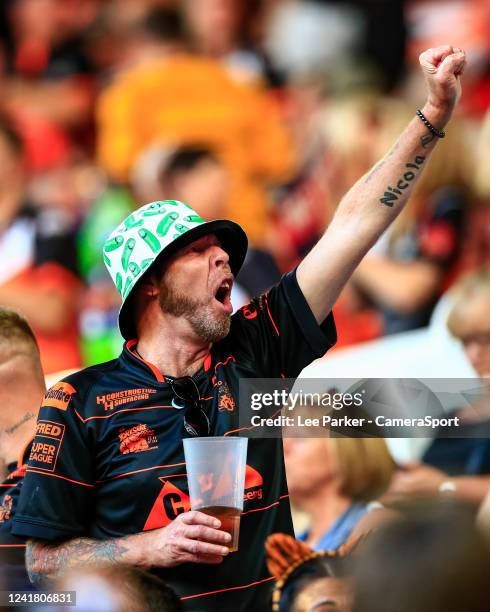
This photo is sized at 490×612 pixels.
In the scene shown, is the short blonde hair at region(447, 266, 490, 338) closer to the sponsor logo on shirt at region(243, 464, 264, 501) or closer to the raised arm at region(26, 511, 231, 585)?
the sponsor logo on shirt at region(243, 464, 264, 501)

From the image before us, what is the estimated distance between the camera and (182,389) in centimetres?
287

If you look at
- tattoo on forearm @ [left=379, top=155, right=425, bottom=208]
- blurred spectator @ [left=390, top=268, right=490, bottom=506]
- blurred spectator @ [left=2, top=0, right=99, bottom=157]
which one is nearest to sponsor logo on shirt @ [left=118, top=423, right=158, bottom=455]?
blurred spectator @ [left=390, top=268, right=490, bottom=506]

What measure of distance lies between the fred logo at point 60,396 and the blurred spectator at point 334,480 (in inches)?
34.3

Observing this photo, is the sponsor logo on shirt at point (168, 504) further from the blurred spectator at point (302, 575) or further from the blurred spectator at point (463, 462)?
the blurred spectator at point (463, 462)

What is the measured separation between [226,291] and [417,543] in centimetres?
161

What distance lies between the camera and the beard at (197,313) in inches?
114

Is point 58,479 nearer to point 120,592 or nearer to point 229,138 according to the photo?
point 120,592

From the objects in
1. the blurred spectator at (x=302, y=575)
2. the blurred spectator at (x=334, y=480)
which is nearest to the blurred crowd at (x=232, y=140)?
Answer: the blurred spectator at (x=334, y=480)

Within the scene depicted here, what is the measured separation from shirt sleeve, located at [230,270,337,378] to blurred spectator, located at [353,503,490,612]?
148 centimetres

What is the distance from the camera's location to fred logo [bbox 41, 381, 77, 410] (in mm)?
2796

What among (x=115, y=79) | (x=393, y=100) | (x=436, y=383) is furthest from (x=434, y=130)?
(x=115, y=79)

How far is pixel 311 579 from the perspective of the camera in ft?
8.57

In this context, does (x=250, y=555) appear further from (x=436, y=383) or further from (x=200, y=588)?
(x=436, y=383)

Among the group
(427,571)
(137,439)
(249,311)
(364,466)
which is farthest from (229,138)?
(427,571)
